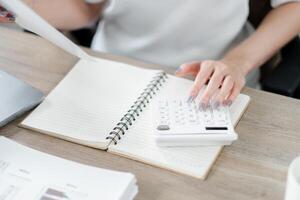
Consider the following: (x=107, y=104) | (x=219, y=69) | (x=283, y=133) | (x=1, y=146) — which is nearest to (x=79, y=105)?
(x=107, y=104)

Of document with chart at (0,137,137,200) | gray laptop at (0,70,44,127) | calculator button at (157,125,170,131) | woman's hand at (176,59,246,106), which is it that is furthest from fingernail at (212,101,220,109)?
gray laptop at (0,70,44,127)

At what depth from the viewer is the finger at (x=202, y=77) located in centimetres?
93

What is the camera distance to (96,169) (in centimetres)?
80

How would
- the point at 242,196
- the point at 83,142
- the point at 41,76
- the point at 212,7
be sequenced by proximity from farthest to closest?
the point at 212,7 < the point at 41,76 < the point at 83,142 < the point at 242,196

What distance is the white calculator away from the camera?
0.84 meters

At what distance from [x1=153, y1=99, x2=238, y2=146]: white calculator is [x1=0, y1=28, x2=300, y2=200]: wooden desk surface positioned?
3cm

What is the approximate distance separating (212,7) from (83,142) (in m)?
0.50

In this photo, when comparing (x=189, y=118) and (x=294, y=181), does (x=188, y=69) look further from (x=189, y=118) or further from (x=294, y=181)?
(x=294, y=181)

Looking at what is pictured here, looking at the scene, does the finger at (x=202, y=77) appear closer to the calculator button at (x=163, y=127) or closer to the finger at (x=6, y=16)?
the calculator button at (x=163, y=127)

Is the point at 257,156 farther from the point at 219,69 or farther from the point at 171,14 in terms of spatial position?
the point at 171,14

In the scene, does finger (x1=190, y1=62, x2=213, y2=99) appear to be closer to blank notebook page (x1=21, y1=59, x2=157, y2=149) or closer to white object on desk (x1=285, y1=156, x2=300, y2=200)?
blank notebook page (x1=21, y1=59, x2=157, y2=149)

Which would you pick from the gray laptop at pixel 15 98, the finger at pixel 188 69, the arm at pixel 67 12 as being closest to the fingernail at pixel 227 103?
the finger at pixel 188 69

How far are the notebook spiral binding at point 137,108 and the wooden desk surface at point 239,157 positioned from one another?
0.14 ft

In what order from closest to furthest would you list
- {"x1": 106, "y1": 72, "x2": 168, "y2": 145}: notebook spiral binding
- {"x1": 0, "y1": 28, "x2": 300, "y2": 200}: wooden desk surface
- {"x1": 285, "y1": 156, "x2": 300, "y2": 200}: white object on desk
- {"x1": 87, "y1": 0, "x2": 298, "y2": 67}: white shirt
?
{"x1": 285, "y1": 156, "x2": 300, "y2": 200}: white object on desk
{"x1": 0, "y1": 28, "x2": 300, "y2": 200}: wooden desk surface
{"x1": 106, "y1": 72, "x2": 168, "y2": 145}: notebook spiral binding
{"x1": 87, "y1": 0, "x2": 298, "y2": 67}: white shirt
